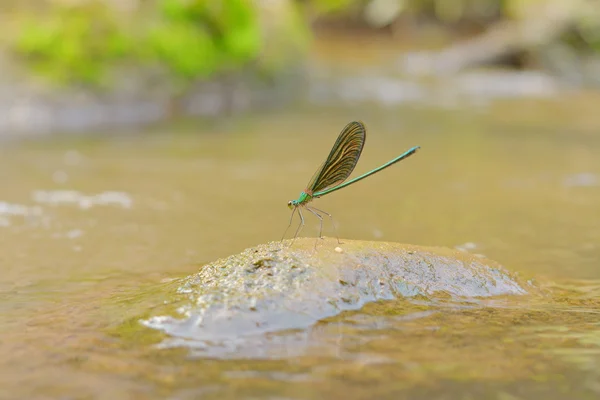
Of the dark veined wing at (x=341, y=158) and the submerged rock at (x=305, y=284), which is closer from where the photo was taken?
the submerged rock at (x=305, y=284)

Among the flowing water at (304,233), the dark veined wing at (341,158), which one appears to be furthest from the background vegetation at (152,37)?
the dark veined wing at (341,158)

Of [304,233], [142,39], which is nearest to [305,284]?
[304,233]

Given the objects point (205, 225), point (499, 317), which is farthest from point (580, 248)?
point (205, 225)

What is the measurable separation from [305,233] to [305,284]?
1.91 metres

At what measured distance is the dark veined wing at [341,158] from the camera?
279cm

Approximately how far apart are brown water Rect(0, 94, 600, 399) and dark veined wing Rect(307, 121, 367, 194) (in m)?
0.64

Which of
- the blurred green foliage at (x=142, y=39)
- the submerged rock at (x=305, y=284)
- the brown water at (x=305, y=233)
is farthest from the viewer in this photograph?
the blurred green foliage at (x=142, y=39)

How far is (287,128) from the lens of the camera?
29.5 ft

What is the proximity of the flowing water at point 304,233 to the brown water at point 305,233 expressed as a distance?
0.01 meters

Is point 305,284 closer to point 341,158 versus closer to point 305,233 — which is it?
point 341,158

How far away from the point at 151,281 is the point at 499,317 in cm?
172

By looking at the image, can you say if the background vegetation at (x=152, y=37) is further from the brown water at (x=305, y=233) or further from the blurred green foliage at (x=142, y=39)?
the brown water at (x=305, y=233)

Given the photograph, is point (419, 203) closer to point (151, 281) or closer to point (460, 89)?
point (151, 281)

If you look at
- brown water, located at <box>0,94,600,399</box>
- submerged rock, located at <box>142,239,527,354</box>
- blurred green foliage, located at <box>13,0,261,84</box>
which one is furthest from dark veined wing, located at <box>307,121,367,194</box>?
blurred green foliage, located at <box>13,0,261,84</box>
